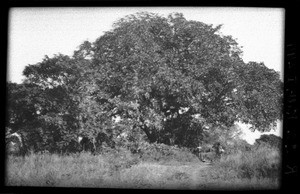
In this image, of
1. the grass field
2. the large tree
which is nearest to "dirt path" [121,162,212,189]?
the grass field

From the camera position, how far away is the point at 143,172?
5.43 metres

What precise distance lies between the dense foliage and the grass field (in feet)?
0.75

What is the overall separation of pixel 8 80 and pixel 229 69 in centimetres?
293

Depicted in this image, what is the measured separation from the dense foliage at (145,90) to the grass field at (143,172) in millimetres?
229

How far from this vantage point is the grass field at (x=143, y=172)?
5387 mm

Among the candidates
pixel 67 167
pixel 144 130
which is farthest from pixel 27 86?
pixel 144 130

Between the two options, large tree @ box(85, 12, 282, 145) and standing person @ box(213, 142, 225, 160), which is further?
large tree @ box(85, 12, 282, 145)

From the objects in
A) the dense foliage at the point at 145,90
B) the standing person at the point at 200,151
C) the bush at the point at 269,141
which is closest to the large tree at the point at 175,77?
the dense foliage at the point at 145,90

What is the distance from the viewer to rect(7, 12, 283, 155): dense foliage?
5.57m

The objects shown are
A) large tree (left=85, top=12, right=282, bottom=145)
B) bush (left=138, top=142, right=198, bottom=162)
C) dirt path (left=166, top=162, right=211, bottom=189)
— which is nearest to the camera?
dirt path (left=166, top=162, right=211, bottom=189)

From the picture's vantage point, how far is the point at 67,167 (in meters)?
5.48

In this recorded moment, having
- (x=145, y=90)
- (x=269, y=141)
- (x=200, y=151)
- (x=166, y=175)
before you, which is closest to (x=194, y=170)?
(x=200, y=151)

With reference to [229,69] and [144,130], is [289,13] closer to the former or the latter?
[229,69]

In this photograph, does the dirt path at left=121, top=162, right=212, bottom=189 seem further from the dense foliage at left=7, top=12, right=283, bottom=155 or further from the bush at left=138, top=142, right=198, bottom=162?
the dense foliage at left=7, top=12, right=283, bottom=155
